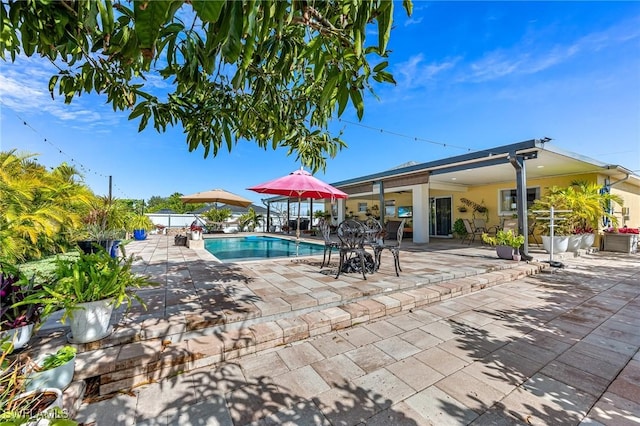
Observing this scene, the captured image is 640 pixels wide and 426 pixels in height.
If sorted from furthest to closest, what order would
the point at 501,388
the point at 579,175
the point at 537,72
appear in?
the point at 579,175
the point at 537,72
the point at 501,388

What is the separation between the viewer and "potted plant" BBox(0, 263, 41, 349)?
1.98 metres

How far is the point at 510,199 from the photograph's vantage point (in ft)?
35.2

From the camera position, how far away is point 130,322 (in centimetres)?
257

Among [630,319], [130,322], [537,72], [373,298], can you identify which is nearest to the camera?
[130,322]

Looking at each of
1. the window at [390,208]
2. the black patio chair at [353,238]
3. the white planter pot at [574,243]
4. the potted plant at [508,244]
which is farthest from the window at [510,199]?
the black patio chair at [353,238]

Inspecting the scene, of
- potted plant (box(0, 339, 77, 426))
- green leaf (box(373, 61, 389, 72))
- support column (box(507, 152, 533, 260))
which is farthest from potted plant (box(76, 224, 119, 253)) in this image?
support column (box(507, 152, 533, 260))

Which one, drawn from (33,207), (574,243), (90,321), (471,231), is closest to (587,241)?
(574,243)

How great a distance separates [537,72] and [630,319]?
6.78m

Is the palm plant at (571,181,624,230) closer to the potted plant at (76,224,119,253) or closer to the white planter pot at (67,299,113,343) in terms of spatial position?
the white planter pot at (67,299,113,343)

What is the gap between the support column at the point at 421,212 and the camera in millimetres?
10562

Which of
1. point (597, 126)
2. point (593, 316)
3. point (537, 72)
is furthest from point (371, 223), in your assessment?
point (597, 126)

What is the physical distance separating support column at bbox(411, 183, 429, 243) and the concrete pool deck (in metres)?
6.35

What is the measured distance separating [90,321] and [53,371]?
0.53 m

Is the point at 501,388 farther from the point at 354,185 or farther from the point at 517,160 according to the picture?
the point at 354,185
